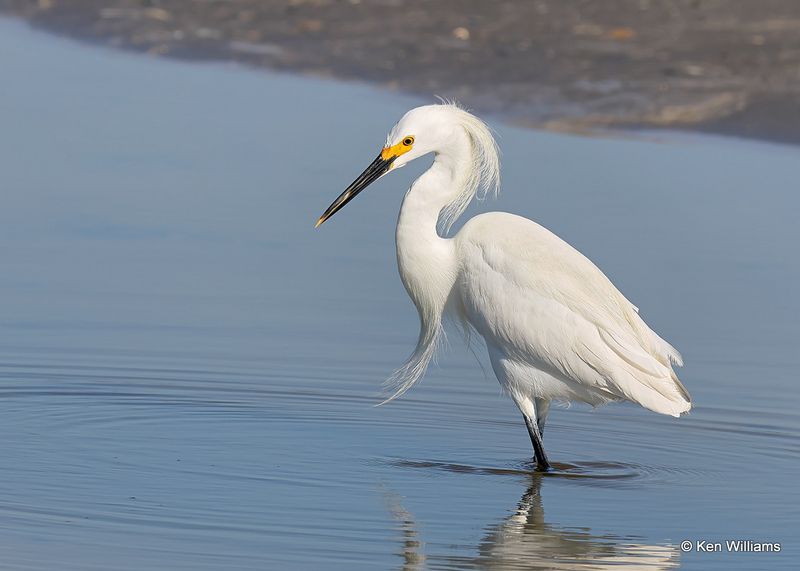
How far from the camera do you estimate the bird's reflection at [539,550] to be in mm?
5176

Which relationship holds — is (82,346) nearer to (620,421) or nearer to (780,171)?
(620,421)

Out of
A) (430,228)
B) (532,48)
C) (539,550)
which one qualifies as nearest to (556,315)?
(430,228)

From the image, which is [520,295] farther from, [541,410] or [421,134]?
[421,134]

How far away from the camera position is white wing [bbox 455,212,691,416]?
6328 mm

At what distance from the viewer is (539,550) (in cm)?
539

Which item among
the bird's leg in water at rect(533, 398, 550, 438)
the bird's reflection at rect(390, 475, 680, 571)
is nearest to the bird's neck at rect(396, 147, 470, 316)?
the bird's leg in water at rect(533, 398, 550, 438)

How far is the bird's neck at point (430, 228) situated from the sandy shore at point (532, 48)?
6071 millimetres

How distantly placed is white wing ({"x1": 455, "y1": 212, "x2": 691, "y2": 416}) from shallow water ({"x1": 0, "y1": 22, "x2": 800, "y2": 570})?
0.40m

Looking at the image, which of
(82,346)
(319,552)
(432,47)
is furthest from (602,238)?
(432,47)

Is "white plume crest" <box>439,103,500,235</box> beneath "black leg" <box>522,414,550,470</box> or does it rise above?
above

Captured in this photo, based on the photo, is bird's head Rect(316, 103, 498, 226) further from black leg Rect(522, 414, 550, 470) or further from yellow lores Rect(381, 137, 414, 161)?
black leg Rect(522, 414, 550, 470)

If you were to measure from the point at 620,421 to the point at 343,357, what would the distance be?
1279 millimetres

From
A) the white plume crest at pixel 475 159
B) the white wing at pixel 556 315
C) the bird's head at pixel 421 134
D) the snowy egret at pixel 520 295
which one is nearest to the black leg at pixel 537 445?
the snowy egret at pixel 520 295

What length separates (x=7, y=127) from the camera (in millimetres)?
12391
